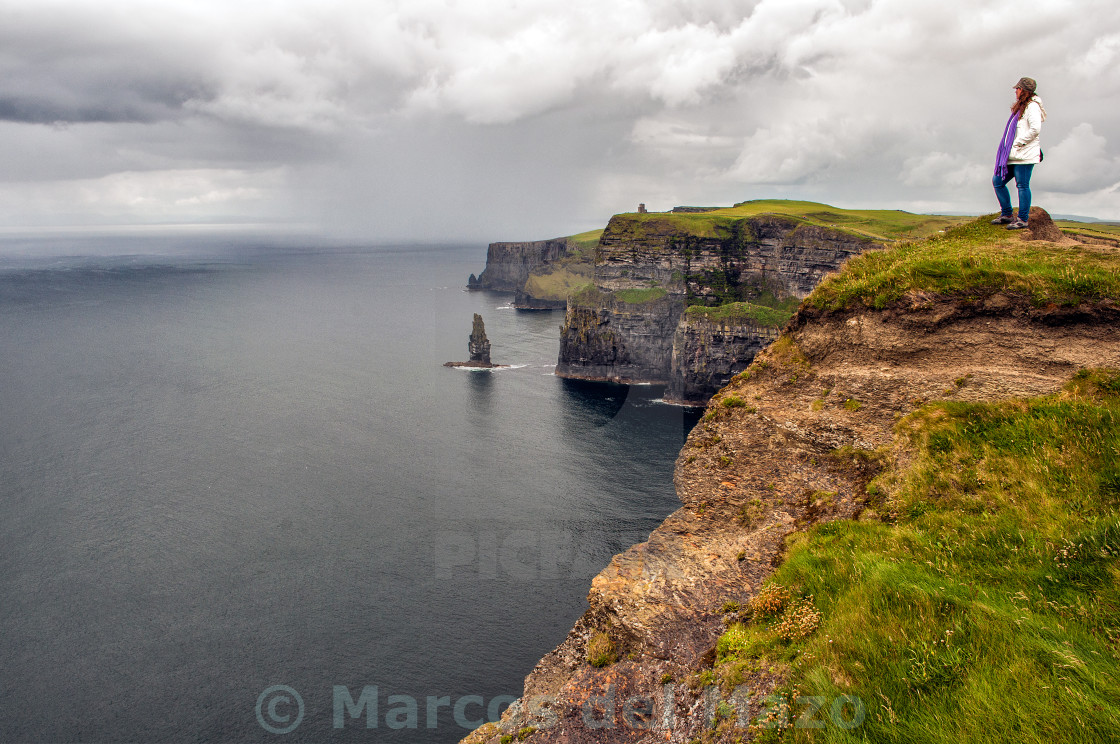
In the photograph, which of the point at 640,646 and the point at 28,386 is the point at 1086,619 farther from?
the point at 28,386

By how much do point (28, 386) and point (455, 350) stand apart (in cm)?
8036

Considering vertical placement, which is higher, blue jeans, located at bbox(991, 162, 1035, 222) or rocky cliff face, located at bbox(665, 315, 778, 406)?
blue jeans, located at bbox(991, 162, 1035, 222)

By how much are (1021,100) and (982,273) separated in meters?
4.81

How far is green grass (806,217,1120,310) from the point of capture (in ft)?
42.6

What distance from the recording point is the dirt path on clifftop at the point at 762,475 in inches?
436

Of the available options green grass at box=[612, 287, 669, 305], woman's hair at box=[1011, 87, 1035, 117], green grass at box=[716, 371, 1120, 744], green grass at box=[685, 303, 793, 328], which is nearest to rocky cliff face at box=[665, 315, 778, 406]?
green grass at box=[685, 303, 793, 328]

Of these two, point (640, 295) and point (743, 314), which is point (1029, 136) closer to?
point (743, 314)

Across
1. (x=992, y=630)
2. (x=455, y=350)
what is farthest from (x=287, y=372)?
(x=992, y=630)

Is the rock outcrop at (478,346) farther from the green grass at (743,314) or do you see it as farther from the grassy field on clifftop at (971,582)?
the grassy field on clifftop at (971,582)

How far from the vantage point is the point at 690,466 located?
15188 millimetres

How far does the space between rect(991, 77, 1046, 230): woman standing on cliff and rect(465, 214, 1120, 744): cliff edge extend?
1102mm

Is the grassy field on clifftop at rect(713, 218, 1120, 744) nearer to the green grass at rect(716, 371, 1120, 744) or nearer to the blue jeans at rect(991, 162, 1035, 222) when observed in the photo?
the green grass at rect(716, 371, 1120, 744)
